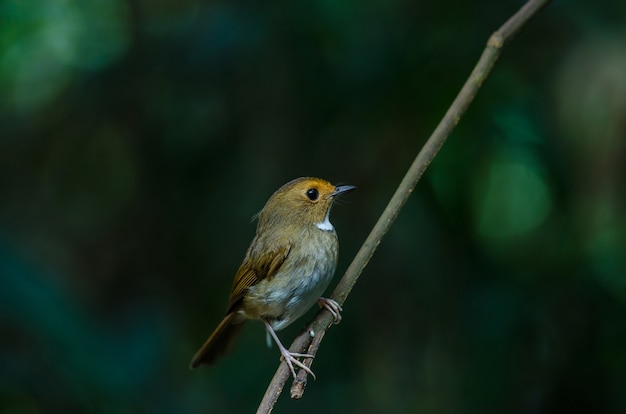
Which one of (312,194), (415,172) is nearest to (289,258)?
(312,194)

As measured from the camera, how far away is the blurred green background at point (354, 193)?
3.31 metres

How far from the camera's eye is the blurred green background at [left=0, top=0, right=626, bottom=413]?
3.31 metres

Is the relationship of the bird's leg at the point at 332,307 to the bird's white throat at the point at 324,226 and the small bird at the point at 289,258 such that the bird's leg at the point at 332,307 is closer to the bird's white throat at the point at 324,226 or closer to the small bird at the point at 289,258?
the small bird at the point at 289,258

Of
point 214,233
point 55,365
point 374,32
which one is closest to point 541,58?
point 374,32

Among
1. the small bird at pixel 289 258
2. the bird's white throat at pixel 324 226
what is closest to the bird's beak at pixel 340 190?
the small bird at pixel 289 258

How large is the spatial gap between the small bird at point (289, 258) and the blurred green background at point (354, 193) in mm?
557

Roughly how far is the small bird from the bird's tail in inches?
0.8

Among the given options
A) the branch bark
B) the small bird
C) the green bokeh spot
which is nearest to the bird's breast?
the small bird

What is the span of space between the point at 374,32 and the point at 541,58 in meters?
0.89

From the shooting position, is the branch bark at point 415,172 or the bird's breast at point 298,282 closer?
the branch bark at point 415,172

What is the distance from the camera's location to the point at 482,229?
344 centimetres

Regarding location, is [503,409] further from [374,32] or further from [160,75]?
[160,75]

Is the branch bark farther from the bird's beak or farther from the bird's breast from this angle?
the bird's beak

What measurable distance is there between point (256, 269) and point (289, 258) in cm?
16
